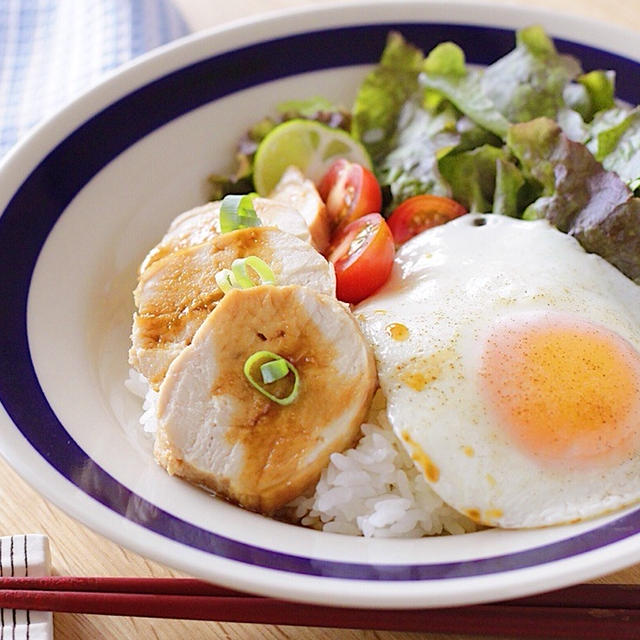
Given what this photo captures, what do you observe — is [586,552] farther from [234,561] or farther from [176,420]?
[176,420]

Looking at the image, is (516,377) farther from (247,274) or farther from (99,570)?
(99,570)

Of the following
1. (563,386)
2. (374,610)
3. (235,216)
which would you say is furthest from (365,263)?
(374,610)

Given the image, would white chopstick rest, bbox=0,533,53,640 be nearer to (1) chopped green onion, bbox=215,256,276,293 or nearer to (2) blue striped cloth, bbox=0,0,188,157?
(1) chopped green onion, bbox=215,256,276,293

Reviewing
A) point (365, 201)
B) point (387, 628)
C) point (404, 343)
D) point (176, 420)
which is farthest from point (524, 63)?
point (387, 628)

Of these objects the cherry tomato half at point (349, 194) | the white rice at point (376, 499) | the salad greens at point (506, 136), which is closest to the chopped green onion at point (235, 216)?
the cherry tomato half at point (349, 194)

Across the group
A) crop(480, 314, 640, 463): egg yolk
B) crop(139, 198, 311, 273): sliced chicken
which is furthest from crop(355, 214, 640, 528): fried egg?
crop(139, 198, 311, 273): sliced chicken

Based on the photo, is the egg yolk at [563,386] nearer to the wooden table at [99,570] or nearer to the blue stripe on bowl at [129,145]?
the blue stripe on bowl at [129,145]

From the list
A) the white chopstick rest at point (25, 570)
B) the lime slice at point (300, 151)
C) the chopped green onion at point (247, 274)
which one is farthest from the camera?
the lime slice at point (300, 151)
